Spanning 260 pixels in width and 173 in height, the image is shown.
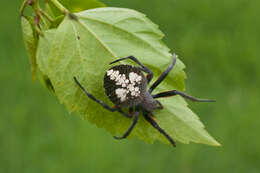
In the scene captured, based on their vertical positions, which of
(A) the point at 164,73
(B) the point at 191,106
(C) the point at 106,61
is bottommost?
(B) the point at 191,106

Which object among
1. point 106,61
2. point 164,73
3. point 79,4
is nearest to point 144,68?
point 164,73

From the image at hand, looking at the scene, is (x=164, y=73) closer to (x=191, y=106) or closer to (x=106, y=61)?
(x=106, y=61)

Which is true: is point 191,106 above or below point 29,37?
below

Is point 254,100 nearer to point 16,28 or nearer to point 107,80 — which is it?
point 16,28

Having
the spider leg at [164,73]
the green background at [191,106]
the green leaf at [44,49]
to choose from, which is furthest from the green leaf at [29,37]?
the green background at [191,106]

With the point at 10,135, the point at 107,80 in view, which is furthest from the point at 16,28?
the point at 107,80

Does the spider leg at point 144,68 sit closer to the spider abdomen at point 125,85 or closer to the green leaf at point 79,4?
the spider abdomen at point 125,85
